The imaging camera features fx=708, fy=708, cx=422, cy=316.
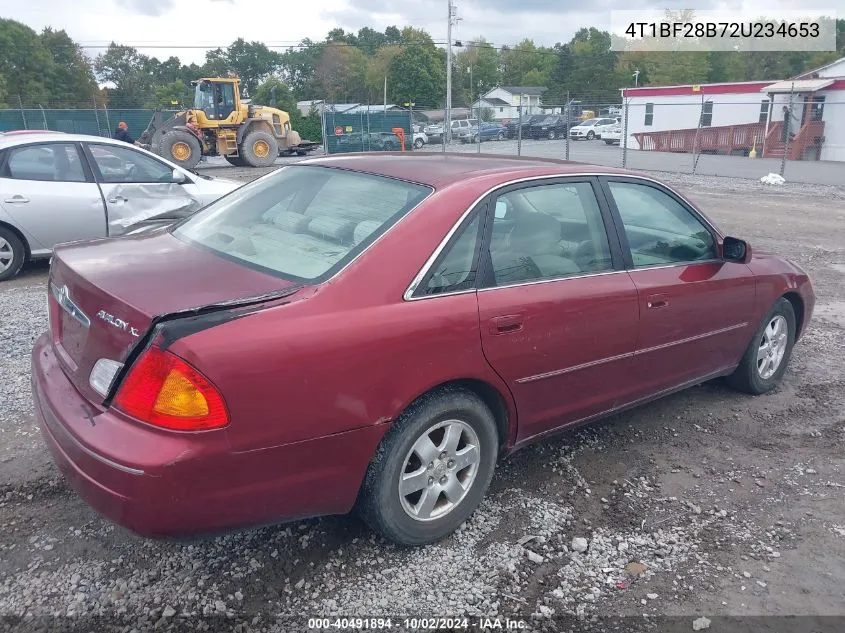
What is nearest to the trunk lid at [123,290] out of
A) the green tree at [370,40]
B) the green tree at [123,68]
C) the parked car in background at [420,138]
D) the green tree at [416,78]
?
the parked car in background at [420,138]

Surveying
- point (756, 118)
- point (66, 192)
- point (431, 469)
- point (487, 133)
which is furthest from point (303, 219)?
point (487, 133)

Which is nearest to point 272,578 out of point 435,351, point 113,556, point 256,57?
point 113,556

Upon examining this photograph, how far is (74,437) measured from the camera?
252cm

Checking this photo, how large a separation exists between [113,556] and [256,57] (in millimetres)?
98379

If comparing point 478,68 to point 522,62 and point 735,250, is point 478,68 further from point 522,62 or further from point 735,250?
point 735,250

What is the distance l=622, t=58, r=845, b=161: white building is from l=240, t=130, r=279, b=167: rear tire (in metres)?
14.1

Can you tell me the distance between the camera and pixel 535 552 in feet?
→ 9.95

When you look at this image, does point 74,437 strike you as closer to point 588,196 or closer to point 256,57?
point 588,196

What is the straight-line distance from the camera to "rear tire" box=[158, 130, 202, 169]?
2191cm

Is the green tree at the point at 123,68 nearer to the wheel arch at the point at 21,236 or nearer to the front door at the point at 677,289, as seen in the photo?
the wheel arch at the point at 21,236

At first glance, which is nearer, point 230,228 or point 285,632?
point 285,632

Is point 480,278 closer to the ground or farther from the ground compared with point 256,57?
closer to the ground

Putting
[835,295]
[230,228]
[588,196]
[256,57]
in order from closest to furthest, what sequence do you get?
[230,228] → [588,196] → [835,295] → [256,57]

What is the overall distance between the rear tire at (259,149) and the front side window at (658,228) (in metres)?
21.5
